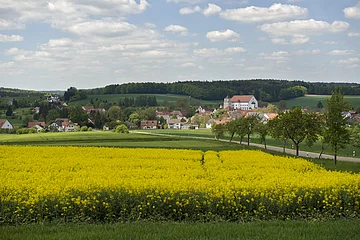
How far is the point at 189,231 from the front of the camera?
38.0ft

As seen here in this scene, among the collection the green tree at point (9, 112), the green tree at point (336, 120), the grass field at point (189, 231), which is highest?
the green tree at point (336, 120)

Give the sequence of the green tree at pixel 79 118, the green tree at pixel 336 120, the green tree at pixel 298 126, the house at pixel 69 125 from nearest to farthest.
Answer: the green tree at pixel 336 120
the green tree at pixel 298 126
the house at pixel 69 125
the green tree at pixel 79 118

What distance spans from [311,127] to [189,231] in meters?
45.9

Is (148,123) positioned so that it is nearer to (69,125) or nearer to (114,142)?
(69,125)

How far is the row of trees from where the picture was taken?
3950cm

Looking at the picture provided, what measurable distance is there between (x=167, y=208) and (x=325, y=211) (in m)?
5.48

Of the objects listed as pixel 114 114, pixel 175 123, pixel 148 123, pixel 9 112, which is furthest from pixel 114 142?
pixel 9 112

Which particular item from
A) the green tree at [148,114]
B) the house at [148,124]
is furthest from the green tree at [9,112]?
the house at [148,124]

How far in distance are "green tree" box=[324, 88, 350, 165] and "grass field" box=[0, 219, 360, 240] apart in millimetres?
27978

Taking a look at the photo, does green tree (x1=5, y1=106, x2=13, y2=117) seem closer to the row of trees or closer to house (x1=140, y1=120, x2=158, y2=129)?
house (x1=140, y1=120, x2=158, y2=129)

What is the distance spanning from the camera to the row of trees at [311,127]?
3950 cm

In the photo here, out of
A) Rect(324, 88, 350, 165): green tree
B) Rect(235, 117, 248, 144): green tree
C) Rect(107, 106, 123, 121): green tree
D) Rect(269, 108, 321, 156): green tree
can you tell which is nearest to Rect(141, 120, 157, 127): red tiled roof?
Rect(107, 106, 123, 121): green tree

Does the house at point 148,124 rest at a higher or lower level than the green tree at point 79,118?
lower

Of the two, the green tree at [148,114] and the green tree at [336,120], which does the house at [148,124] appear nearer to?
the green tree at [148,114]
